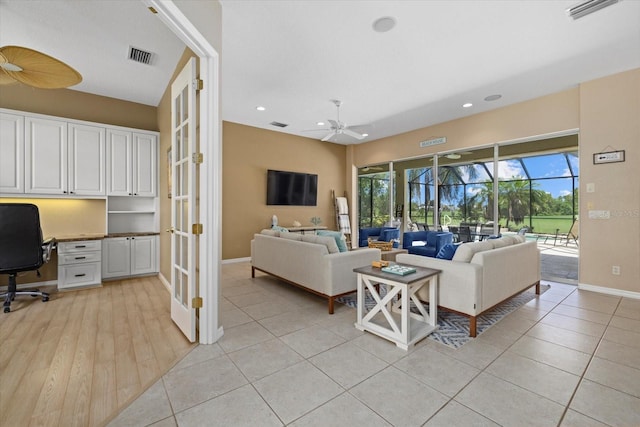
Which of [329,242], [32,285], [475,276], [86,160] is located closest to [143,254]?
[32,285]

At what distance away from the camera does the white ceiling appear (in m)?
2.68

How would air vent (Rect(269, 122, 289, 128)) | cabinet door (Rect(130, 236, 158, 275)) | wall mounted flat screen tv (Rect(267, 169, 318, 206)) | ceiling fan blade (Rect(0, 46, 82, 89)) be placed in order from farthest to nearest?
wall mounted flat screen tv (Rect(267, 169, 318, 206)) → air vent (Rect(269, 122, 289, 128)) → cabinet door (Rect(130, 236, 158, 275)) → ceiling fan blade (Rect(0, 46, 82, 89))

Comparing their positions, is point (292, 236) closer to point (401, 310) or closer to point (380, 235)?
point (401, 310)

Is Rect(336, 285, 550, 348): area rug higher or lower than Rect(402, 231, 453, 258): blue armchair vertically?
lower

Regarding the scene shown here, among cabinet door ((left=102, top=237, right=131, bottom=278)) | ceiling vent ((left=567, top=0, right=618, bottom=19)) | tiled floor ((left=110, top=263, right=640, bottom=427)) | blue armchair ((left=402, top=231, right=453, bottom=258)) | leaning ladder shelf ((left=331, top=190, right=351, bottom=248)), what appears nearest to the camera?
tiled floor ((left=110, top=263, right=640, bottom=427))

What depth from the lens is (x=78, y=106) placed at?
4.41 metres

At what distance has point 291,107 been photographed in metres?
5.31

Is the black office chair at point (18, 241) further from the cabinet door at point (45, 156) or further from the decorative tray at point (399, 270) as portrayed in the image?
the decorative tray at point (399, 270)

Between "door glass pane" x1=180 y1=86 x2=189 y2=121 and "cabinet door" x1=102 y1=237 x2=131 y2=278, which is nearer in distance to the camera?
"door glass pane" x1=180 y1=86 x2=189 y2=121

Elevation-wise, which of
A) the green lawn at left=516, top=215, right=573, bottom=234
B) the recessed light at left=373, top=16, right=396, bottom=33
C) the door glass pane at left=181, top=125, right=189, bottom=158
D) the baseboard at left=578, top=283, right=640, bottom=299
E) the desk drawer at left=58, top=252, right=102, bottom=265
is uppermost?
the recessed light at left=373, top=16, right=396, bottom=33

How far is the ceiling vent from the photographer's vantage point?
8.43 feet

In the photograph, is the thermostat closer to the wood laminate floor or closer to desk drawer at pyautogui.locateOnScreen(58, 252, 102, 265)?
the wood laminate floor

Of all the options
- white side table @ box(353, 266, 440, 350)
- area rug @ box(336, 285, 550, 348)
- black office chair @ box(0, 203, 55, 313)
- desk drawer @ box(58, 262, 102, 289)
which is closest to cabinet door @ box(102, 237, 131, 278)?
desk drawer @ box(58, 262, 102, 289)

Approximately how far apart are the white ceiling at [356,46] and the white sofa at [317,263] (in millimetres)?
2358
